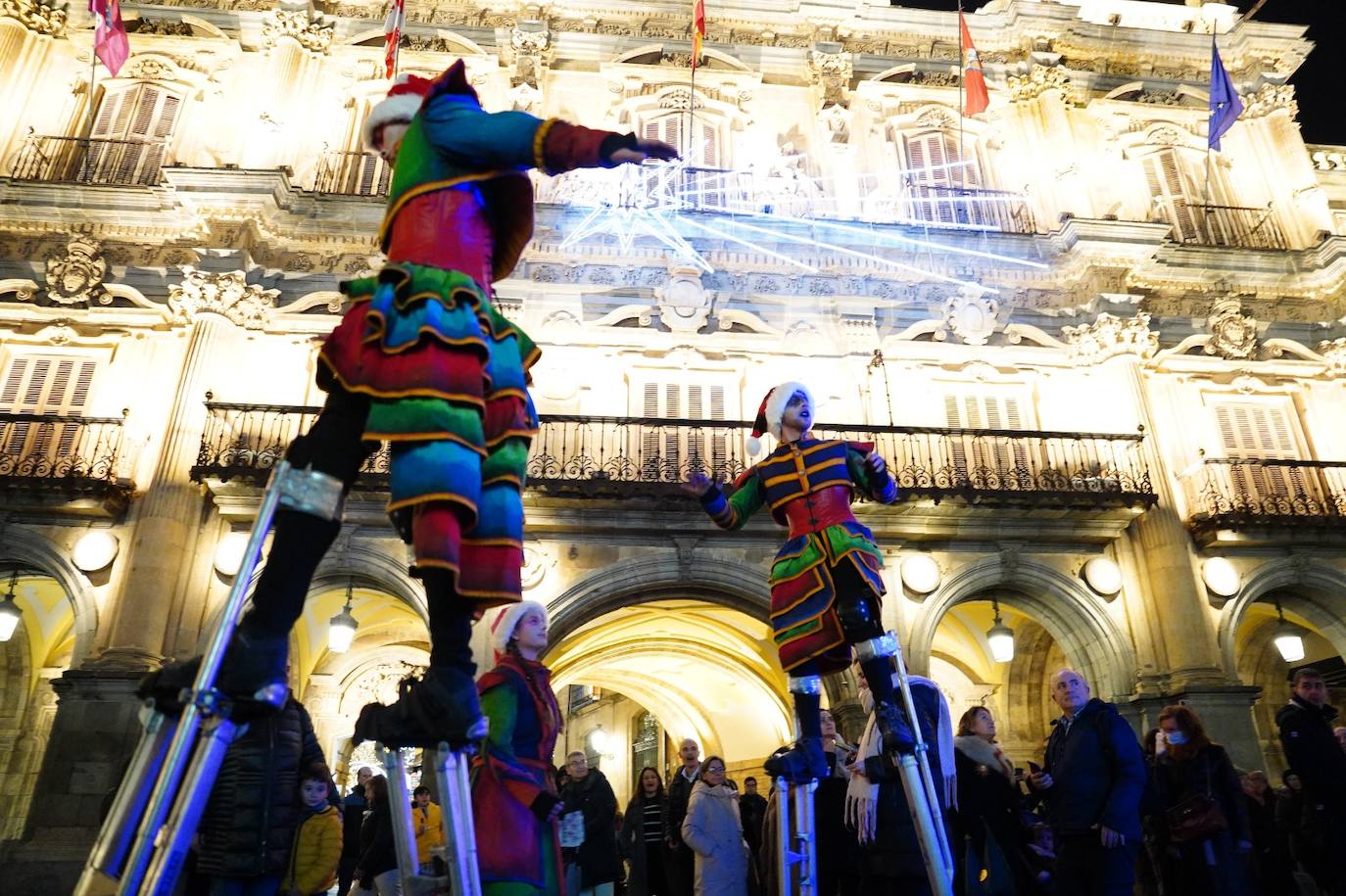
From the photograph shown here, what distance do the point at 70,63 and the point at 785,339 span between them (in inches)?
516

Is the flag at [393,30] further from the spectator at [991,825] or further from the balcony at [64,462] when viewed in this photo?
the spectator at [991,825]

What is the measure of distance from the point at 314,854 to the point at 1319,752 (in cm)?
587

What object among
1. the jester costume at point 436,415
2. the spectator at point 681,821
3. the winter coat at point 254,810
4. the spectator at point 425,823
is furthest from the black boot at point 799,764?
the spectator at point 681,821

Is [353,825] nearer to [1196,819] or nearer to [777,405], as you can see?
[777,405]

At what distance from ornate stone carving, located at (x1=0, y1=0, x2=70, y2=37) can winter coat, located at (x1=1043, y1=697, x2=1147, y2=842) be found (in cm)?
1903

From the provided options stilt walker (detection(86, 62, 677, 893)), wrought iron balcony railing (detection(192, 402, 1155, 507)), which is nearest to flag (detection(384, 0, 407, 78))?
wrought iron balcony railing (detection(192, 402, 1155, 507))

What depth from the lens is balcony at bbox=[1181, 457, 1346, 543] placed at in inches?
532

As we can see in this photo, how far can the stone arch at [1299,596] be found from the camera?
527 inches

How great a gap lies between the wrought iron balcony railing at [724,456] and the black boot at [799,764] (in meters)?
8.51

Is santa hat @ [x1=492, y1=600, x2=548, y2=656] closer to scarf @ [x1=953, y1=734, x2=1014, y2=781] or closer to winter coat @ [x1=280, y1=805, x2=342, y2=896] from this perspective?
winter coat @ [x1=280, y1=805, x2=342, y2=896]

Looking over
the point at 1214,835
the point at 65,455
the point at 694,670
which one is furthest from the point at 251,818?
the point at 694,670

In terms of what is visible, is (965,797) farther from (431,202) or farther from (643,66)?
(643,66)

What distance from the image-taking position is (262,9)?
16609 mm

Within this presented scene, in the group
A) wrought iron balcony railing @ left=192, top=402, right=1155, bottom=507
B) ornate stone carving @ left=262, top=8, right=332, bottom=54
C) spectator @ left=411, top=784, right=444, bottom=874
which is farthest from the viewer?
ornate stone carving @ left=262, top=8, right=332, bottom=54
